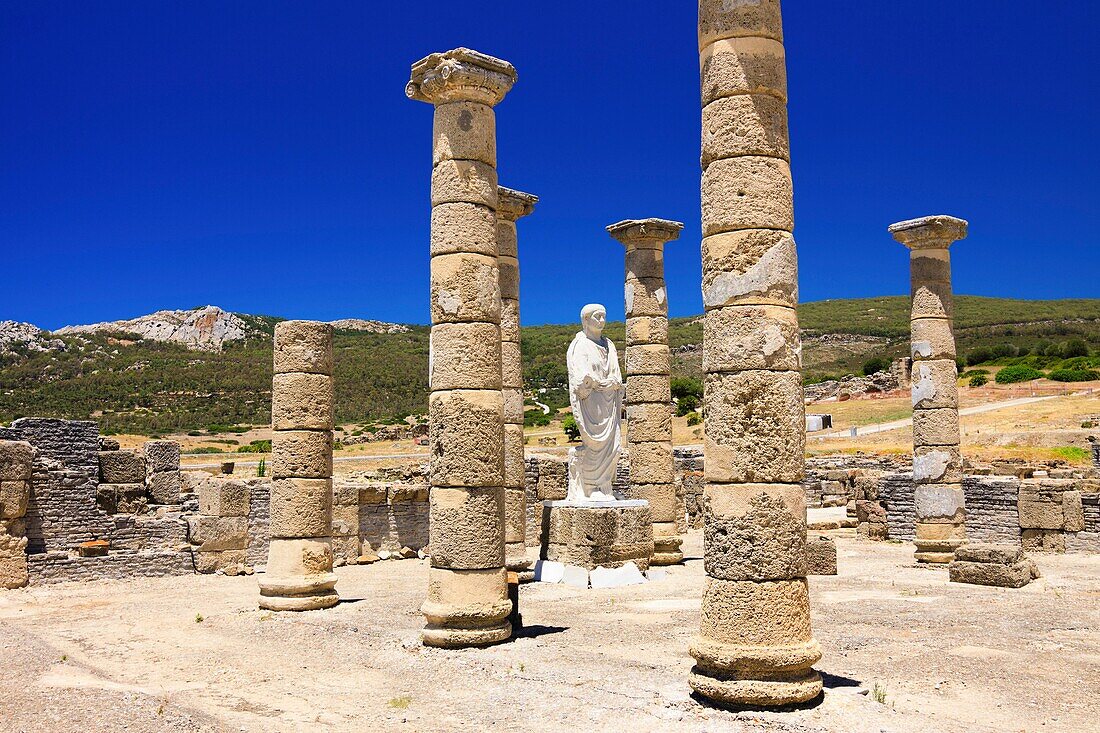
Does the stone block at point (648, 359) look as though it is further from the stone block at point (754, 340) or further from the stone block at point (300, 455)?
the stone block at point (754, 340)

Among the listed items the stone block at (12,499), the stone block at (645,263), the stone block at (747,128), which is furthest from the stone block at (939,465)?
the stone block at (12,499)

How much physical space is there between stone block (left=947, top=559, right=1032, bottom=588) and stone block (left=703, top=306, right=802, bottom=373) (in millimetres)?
7393

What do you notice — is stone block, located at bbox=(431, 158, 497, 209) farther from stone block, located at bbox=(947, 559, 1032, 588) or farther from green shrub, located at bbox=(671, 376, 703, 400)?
green shrub, located at bbox=(671, 376, 703, 400)

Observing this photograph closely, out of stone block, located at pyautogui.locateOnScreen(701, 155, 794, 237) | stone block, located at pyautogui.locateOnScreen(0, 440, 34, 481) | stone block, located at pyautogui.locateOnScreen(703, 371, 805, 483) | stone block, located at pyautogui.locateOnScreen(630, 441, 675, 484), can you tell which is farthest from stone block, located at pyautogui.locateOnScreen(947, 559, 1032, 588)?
stone block, located at pyautogui.locateOnScreen(0, 440, 34, 481)

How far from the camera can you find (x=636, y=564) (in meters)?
13.6

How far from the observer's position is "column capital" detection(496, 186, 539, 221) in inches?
592

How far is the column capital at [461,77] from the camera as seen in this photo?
32.1ft

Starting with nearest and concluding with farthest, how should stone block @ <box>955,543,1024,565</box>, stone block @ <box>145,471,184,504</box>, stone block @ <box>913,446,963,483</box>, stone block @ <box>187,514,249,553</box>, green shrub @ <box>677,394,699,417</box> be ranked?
stone block @ <box>955,543,1024,565</box>, stone block @ <box>913,446,963,483</box>, stone block @ <box>187,514,249,553</box>, stone block @ <box>145,471,184,504</box>, green shrub @ <box>677,394,699,417</box>

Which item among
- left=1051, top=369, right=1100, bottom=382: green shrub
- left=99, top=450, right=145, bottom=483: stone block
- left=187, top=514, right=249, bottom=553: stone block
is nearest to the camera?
left=187, top=514, right=249, bottom=553: stone block

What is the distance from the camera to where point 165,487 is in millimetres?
19438

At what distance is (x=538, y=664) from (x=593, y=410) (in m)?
6.15

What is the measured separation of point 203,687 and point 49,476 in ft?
29.1

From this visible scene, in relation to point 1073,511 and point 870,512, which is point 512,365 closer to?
point 870,512

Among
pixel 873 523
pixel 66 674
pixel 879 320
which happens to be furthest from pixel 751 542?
pixel 879 320
